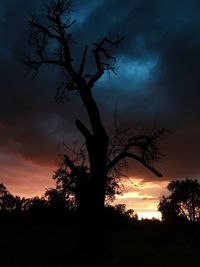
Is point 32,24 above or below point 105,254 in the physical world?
above

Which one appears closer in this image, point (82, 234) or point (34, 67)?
point (82, 234)

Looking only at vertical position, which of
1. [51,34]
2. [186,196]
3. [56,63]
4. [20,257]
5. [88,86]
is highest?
[186,196]

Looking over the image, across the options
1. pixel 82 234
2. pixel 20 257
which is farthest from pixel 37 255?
pixel 82 234

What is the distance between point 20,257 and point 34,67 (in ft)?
27.0

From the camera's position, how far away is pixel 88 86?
53.2ft

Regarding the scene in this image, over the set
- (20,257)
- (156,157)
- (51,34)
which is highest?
(51,34)

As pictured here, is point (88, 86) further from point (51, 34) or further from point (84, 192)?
point (84, 192)

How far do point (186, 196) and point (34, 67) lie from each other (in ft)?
191

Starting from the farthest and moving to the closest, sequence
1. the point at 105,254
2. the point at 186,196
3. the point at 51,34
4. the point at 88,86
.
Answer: the point at 186,196 → the point at 51,34 → the point at 88,86 → the point at 105,254

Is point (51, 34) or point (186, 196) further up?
point (186, 196)

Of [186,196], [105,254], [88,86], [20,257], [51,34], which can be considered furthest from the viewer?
[186,196]

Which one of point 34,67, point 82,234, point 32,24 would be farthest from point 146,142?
point 32,24

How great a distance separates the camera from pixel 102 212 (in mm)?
14742

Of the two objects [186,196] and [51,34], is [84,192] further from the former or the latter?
[186,196]
